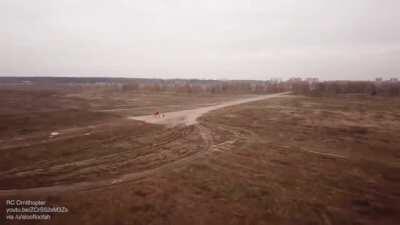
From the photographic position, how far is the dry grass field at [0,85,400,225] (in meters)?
10.1

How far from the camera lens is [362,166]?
51.1 feet

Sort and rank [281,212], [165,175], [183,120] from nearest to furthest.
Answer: [281,212] < [165,175] < [183,120]

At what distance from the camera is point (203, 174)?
14031 mm

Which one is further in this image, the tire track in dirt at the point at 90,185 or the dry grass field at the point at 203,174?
the tire track in dirt at the point at 90,185

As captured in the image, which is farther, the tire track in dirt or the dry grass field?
the tire track in dirt

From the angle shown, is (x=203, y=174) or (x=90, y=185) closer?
(x=90, y=185)

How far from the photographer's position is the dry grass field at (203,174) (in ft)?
33.2

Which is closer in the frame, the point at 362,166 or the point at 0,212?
the point at 0,212

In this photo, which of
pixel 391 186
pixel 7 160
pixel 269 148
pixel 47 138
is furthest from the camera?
pixel 47 138

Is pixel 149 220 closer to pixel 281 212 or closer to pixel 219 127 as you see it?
pixel 281 212

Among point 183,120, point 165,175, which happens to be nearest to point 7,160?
point 165,175

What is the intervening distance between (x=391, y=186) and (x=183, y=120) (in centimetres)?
2089

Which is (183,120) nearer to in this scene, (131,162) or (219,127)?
(219,127)

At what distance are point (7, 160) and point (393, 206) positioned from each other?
60.7 ft
